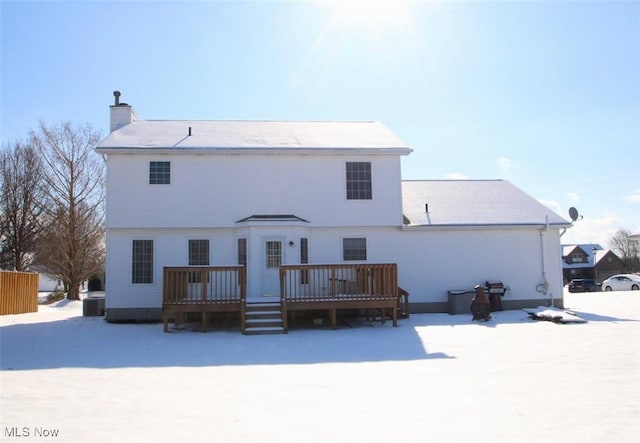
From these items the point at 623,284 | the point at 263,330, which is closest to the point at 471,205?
the point at 263,330

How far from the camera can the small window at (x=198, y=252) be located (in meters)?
18.2

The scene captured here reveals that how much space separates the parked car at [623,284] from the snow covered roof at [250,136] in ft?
77.5

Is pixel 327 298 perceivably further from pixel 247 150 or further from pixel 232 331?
pixel 247 150

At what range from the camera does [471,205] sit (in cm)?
2091

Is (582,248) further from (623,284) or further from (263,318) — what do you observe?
(263,318)

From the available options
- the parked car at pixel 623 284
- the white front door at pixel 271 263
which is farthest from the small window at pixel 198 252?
the parked car at pixel 623 284

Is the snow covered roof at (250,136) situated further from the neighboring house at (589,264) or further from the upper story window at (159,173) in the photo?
the neighboring house at (589,264)

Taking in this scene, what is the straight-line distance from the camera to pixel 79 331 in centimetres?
1541

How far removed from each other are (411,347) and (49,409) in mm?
7608

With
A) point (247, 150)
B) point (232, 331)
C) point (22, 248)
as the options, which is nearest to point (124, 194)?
point (247, 150)

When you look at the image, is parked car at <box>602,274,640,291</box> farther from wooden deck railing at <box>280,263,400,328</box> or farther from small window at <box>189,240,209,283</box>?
small window at <box>189,240,209,283</box>

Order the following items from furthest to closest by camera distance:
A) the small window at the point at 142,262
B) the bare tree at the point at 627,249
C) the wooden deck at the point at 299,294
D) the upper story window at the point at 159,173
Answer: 1. the bare tree at the point at 627,249
2. the upper story window at the point at 159,173
3. the small window at the point at 142,262
4. the wooden deck at the point at 299,294

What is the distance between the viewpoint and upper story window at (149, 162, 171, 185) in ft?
59.3

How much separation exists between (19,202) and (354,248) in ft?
81.6
